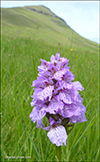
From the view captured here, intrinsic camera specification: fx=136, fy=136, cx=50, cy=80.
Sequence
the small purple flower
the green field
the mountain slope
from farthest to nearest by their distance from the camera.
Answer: the mountain slope
the green field
the small purple flower

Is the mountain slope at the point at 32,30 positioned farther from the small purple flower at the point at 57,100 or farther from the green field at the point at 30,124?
the small purple flower at the point at 57,100

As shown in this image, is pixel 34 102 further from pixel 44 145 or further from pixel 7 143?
pixel 7 143

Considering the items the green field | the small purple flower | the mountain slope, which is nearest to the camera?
the small purple flower

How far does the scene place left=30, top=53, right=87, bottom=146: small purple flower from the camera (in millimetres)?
781

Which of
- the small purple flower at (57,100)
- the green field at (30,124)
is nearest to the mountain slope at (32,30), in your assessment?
the green field at (30,124)

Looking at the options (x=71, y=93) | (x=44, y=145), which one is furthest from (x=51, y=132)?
(x=44, y=145)

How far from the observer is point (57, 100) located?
2.69ft

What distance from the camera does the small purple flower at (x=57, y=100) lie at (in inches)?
30.8

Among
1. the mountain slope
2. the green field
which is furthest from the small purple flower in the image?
the mountain slope

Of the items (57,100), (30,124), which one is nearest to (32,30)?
(30,124)

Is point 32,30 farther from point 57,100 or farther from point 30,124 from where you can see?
point 57,100

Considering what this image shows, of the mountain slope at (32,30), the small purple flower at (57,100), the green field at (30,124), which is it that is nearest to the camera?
the small purple flower at (57,100)

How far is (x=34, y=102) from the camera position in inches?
33.5

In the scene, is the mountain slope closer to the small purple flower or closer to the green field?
the green field
